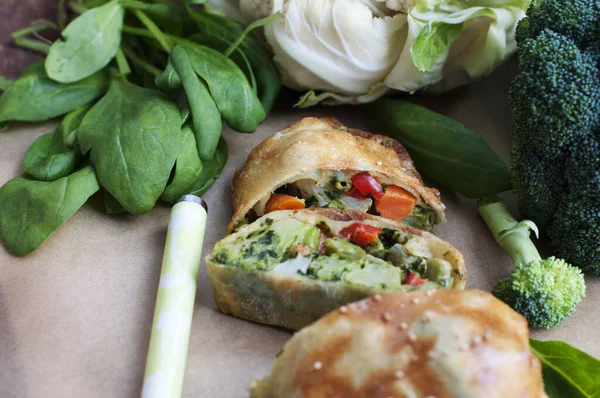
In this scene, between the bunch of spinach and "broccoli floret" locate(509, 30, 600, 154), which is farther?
the bunch of spinach

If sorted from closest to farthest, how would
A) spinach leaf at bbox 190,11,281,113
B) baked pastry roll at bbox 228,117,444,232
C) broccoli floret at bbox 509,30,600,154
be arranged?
broccoli floret at bbox 509,30,600,154
baked pastry roll at bbox 228,117,444,232
spinach leaf at bbox 190,11,281,113

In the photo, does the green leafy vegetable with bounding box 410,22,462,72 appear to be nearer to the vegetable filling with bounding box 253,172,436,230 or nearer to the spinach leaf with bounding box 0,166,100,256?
the vegetable filling with bounding box 253,172,436,230

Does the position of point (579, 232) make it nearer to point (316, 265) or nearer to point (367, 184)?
point (367, 184)

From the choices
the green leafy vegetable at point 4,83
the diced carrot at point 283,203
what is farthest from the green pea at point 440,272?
the green leafy vegetable at point 4,83

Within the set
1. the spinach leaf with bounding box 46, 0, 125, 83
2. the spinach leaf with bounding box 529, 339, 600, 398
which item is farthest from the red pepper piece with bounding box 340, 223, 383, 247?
the spinach leaf with bounding box 46, 0, 125, 83

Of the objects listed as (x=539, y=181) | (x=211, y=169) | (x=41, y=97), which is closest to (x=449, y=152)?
(x=539, y=181)

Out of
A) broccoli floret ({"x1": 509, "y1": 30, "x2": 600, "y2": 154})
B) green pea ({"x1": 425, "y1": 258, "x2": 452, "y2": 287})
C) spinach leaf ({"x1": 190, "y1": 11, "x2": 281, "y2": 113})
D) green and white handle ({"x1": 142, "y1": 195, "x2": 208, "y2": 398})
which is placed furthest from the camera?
spinach leaf ({"x1": 190, "y1": 11, "x2": 281, "y2": 113})

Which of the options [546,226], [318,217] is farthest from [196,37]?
[546,226]

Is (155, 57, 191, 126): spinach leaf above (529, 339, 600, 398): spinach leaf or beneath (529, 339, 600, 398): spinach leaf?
beneath
